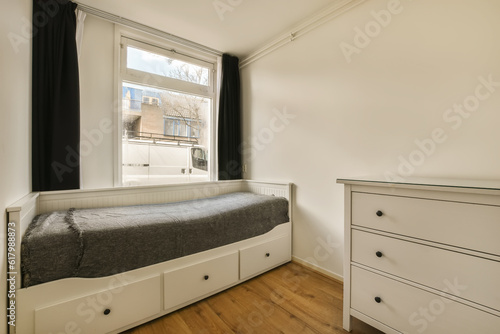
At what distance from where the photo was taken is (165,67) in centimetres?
244

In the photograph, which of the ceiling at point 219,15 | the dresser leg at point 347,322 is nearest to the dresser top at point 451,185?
the dresser leg at point 347,322

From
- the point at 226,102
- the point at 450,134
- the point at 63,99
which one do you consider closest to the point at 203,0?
the point at 226,102

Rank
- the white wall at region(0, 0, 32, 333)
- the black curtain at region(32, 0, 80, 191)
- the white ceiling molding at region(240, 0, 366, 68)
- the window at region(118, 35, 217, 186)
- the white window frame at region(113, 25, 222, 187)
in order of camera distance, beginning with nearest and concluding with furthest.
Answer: the white wall at region(0, 0, 32, 333) → the black curtain at region(32, 0, 80, 191) → the white ceiling molding at region(240, 0, 366, 68) → the white window frame at region(113, 25, 222, 187) → the window at region(118, 35, 217, 186)

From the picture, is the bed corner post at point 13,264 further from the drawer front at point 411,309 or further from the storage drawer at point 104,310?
the drawer front at point 411,309

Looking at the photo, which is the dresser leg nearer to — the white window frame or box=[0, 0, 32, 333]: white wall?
box=[0, 0, 32, 333]: white wall

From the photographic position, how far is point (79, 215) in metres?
1.54

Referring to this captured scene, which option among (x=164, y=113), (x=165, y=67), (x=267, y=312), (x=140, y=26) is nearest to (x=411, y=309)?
(x=267, y=312)

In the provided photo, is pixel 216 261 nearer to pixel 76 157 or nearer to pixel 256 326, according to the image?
pixel 256 326

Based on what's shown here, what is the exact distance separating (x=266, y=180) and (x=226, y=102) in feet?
3.81

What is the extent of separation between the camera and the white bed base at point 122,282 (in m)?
1.05

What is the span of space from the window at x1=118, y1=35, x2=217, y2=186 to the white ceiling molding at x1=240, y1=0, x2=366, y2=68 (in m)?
0.70

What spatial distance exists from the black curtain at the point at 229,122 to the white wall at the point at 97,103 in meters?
1.20

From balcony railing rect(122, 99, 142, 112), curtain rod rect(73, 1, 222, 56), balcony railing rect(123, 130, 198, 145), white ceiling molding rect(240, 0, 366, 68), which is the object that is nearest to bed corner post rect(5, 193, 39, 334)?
balcony railing rect(123, 130, 198, 145)

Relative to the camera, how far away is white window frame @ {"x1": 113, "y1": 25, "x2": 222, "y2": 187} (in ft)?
6.93
